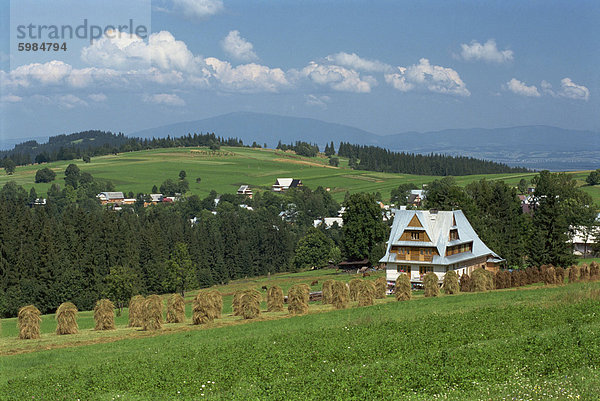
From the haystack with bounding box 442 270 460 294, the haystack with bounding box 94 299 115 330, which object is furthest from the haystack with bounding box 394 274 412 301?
the haystack with bounding box 94 299 115 330

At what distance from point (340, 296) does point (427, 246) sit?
29.6m

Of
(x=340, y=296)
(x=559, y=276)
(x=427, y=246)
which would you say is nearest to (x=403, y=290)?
(x=340, y=296)

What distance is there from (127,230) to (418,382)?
285 ft

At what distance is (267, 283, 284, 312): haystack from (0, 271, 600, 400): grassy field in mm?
8486

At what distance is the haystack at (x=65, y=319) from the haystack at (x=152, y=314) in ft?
13.5

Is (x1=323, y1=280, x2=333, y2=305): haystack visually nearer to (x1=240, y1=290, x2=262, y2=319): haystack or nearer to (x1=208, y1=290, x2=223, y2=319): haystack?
(x1=240, y1=290, x2=262, y2=319): haystack

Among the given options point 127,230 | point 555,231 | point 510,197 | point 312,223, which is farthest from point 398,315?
point 312,223

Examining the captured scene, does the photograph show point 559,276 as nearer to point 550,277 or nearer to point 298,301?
point 550,277

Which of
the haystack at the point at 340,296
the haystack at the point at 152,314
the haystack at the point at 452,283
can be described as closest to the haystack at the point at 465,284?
the haystack at the point at 452,283

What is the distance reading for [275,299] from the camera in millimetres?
42531

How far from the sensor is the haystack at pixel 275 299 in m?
42.5

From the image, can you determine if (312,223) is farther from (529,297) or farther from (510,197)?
(529,297)

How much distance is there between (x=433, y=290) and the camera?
44938 millimetres

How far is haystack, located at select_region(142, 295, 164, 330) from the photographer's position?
119 feet
